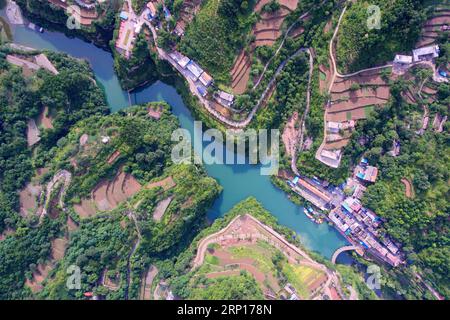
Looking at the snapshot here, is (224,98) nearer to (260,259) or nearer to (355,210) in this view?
(260,259)

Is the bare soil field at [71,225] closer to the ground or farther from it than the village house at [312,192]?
closer to the ground

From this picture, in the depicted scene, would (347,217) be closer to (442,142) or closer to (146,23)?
(442,142)

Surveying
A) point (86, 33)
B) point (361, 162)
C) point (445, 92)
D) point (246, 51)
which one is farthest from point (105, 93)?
point (445, 92)

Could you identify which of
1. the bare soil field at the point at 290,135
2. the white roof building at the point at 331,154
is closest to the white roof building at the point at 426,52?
the white roof building at the point at 331,154

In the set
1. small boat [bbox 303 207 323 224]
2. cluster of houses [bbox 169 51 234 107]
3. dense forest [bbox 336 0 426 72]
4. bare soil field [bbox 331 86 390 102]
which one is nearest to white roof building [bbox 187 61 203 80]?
cluster of houses [bbox 169 51 234 107]

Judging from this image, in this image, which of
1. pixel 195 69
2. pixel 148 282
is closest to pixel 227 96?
pixel 195 69

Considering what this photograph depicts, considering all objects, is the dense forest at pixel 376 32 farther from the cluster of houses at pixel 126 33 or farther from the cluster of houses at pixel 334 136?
the cluster of houses at pixel 126 33

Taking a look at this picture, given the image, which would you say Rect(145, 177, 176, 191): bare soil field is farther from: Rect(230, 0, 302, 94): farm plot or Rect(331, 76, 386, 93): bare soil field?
Rect(331, 76, 386, 93): bare soil field

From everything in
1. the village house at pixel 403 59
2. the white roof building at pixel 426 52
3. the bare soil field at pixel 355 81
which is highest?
the white roof building at pixel 426 52
